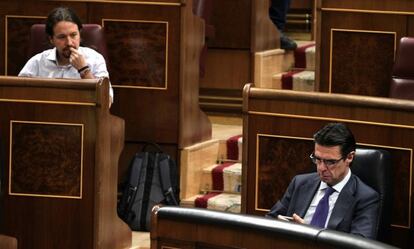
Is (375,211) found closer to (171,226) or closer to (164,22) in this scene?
(171,226)

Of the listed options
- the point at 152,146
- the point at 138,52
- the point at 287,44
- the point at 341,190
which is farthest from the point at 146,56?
the point at 341,190

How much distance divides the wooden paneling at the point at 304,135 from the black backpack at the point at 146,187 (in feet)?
1.28

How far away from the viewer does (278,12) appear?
3.01 metres

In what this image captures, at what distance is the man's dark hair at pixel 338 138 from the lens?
5.57 feet

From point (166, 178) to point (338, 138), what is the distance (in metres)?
0.74

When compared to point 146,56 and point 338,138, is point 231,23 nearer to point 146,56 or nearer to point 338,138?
point 146,56

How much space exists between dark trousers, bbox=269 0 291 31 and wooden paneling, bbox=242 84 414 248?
106 centimetres

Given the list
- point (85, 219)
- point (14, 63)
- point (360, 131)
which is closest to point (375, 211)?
point (360, 131)

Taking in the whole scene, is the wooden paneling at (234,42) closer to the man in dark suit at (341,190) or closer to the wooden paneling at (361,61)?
the wooden paneling at (361,61)

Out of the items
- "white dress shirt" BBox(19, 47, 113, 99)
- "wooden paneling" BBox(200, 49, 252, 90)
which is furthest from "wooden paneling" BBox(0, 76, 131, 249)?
"wooden paneling" BBox(200, 49, 252, 90)

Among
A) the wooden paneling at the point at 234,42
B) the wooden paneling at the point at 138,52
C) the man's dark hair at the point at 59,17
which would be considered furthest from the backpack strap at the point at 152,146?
the wooden paneling at the point at 234,42

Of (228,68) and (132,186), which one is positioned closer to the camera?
(132,186)

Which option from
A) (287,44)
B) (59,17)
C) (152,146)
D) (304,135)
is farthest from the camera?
(287,44)

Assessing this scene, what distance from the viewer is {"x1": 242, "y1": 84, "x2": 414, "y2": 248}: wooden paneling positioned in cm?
180
